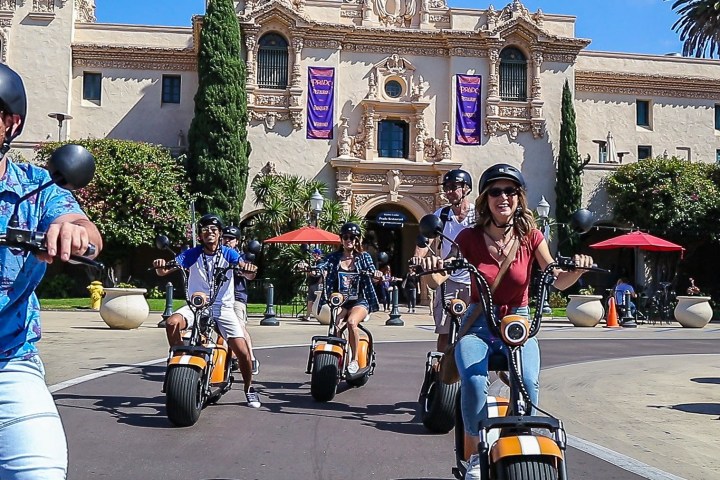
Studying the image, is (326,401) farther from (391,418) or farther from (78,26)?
(78,26)

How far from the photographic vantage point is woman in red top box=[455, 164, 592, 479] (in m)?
4.17

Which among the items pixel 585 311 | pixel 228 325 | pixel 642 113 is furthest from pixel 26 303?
pixel 642 113

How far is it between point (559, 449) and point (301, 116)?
32.6 metres

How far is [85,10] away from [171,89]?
675 centimetres

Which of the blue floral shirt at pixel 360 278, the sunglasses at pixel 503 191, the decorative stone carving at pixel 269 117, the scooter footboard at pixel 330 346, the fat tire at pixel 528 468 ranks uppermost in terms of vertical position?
the decorative stone carving at pixel 269 117

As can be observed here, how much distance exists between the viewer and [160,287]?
1359 inches

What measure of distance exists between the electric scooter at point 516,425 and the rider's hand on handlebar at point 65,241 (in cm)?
202

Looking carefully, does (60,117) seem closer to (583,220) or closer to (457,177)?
(457,177)

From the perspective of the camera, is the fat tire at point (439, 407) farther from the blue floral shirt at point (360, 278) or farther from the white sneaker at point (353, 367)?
the blue floral shirt at point (360, 278)

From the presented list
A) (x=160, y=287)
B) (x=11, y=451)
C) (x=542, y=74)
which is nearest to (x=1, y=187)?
(x=11, y=451)

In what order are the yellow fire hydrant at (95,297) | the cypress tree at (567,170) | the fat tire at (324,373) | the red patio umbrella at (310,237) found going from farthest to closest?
the cypress tree at (567,170), the yellow fire hydrant at (95,297), the red patio umbrella at (310,237), the fat tire at (324,373)

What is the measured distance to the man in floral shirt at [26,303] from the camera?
2574mm

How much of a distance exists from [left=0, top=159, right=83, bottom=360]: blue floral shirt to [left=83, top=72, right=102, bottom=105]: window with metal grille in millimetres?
35257

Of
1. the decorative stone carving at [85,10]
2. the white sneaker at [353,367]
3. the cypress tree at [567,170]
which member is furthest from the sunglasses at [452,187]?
the decorative stone carving at [85,10]
